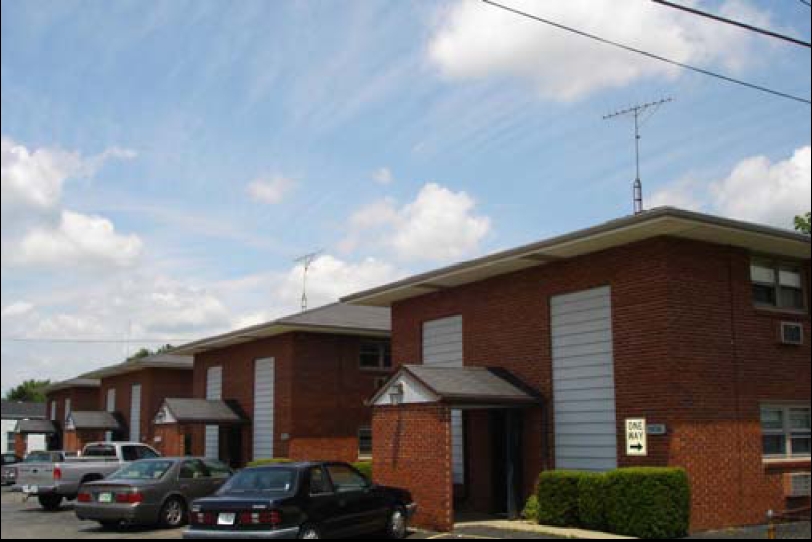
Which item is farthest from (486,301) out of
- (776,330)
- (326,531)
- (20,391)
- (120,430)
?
(20,391)

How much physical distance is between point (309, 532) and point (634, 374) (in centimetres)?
724

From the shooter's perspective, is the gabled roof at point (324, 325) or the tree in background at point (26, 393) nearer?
the gabled roof at point (324, 325)

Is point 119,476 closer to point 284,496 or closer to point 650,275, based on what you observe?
point 284,496

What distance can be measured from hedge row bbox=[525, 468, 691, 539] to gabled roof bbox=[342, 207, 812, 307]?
429cm

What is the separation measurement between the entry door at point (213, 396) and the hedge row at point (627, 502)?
18579 millimetres

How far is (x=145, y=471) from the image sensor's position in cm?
1919

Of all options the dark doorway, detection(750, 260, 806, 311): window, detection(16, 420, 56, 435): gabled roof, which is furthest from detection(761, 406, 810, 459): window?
detection(16, 420, 56, 435): gabled roof

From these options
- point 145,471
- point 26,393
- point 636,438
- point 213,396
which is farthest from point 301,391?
point 26,393

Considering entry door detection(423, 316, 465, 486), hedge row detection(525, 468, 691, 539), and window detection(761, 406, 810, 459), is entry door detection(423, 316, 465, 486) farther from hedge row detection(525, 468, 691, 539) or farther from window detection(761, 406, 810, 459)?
window detection(761, 406, 810, 459)

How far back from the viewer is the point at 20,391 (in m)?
136

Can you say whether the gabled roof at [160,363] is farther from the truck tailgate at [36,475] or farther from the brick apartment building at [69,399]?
the truck tailgate at [36,475]

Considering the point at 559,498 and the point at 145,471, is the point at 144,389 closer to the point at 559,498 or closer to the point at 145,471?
the point at 145,471

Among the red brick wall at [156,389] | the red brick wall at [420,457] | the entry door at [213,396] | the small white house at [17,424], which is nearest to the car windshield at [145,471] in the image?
the red brick wall at [420,457]

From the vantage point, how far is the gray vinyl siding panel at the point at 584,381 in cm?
1770
